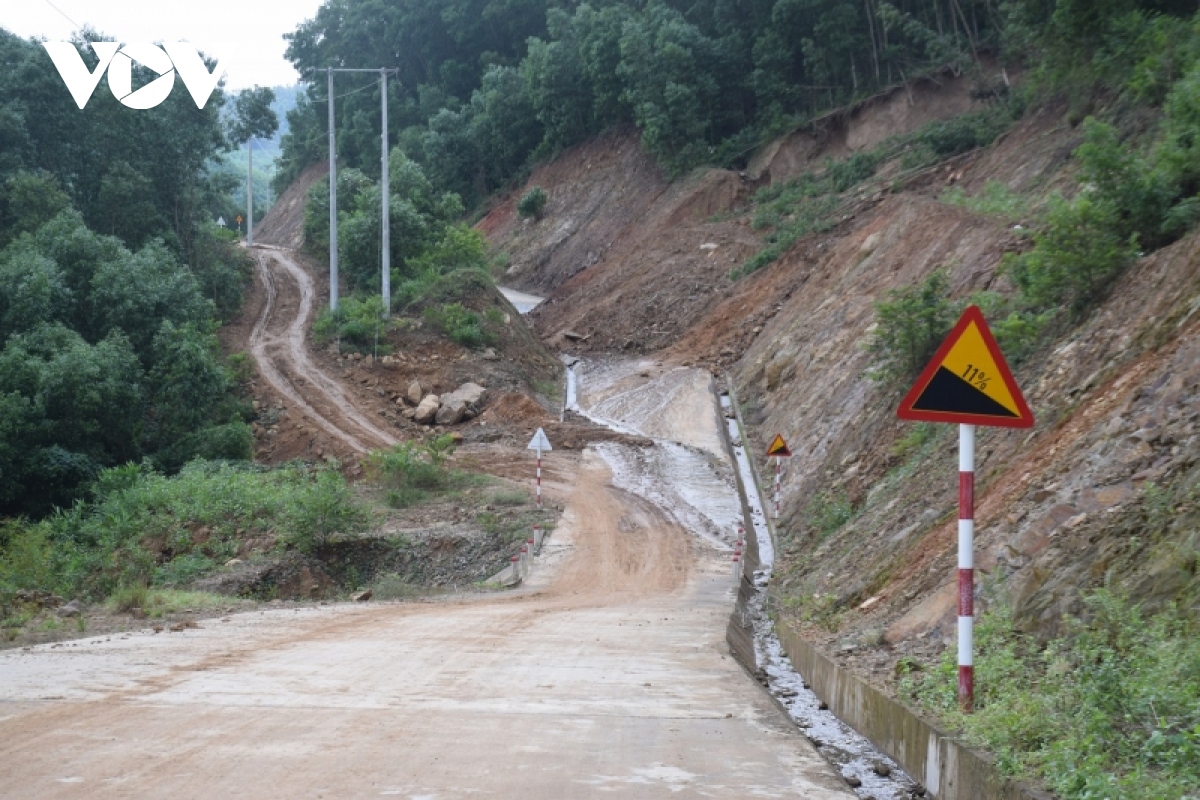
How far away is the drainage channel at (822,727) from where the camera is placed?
7.06 meters

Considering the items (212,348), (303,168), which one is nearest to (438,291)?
(212,348)

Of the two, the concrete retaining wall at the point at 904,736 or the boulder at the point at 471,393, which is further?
the boulder at the point at 471,393

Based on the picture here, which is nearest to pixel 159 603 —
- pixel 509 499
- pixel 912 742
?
pixel 509 499

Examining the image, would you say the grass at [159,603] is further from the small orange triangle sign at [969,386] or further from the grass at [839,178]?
the grass at [839,178]

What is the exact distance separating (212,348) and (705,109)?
1168 inches

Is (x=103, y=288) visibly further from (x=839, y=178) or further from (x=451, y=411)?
(x=839, y=178)

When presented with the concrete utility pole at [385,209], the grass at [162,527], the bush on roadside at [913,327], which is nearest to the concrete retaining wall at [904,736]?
the bush on roadside at [913,327]

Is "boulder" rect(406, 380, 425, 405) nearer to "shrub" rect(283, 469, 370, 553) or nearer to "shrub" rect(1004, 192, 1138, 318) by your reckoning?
"shrub" rect(283, 469, 370, 553)

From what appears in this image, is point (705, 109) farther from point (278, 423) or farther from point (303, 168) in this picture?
point (303, 168)

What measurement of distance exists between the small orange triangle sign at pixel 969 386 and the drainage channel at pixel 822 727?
2.18 meters

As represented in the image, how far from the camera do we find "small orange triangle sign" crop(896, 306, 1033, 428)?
6.73 meters

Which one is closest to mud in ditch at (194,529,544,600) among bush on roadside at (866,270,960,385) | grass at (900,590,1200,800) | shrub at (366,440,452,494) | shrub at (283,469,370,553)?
shrub at (283,469,370,553)

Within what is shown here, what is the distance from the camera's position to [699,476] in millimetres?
29844

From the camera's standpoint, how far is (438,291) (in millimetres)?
43594
